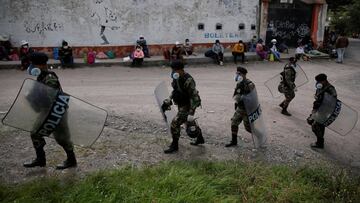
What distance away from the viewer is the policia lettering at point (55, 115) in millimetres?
5098

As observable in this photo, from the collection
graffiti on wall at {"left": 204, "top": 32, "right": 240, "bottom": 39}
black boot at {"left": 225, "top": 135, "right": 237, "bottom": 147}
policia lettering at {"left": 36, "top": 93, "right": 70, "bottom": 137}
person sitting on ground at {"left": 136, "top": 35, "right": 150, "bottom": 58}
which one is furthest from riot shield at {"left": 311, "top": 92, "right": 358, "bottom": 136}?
graffiti on wall at {"left": 204, "top": 32, "right": 240, "bottom": 39}

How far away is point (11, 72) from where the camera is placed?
13438mm

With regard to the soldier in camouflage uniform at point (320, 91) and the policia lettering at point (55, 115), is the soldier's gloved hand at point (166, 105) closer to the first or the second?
the policia lettering at point (55, 115)

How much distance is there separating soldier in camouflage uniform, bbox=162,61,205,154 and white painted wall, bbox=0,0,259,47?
10.4 m

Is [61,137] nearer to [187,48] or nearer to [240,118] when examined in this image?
[240,118]

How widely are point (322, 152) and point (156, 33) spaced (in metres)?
11.0

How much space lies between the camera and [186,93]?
6461mm

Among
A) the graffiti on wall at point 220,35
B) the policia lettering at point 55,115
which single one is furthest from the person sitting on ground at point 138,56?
the policia lettering at point 55,115

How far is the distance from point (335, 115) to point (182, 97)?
2844mm

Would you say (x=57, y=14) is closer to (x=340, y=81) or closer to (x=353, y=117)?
(x=340, y=81)

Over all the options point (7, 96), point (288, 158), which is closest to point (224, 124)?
point (288, 158)

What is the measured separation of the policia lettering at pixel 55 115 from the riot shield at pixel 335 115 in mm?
4525

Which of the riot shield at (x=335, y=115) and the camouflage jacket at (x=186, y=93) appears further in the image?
the riot shield at (x=335, y=115)

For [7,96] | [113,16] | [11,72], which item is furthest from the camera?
[113,16]
